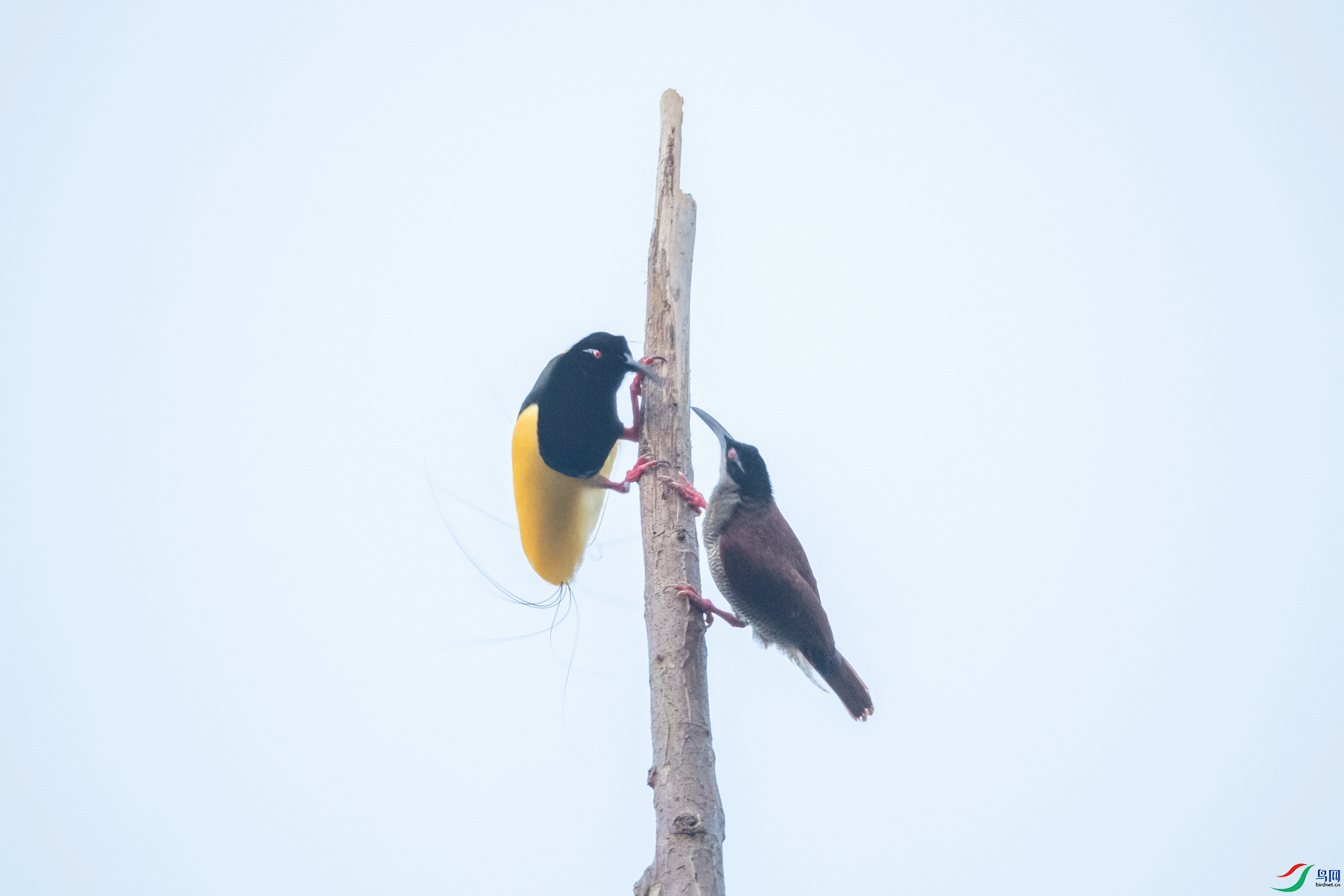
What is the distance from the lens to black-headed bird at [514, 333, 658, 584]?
12.9 feet

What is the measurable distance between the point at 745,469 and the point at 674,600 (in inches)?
46.4

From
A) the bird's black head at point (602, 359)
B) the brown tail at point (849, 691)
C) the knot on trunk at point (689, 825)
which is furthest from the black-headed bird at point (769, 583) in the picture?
the knot on trunk at point (689, 825)

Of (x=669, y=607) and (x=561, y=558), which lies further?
(x=561, y=558)

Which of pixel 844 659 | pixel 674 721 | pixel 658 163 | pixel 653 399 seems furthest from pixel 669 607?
A: pixel 658 163

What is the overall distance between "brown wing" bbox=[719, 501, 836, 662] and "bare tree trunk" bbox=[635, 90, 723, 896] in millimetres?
555

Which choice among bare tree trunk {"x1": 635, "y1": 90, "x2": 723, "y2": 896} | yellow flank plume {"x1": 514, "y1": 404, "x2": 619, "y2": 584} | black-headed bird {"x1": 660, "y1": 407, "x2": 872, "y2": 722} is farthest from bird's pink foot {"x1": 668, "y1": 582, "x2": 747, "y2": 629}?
yellow flank plume {"x1": 514, "y1": 404, "x2": 619, "y2": 584}

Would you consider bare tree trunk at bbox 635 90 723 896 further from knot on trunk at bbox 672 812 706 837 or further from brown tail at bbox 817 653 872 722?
brown tail at bbox 817 653 872 722

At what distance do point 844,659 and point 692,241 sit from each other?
185 cm

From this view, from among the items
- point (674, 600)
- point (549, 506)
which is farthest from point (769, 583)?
point (549, 506)

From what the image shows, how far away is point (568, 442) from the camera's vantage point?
3916 millimetres

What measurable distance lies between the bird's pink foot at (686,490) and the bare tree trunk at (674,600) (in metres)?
0.02

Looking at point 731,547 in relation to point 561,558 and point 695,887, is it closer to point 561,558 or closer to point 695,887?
point 561,558

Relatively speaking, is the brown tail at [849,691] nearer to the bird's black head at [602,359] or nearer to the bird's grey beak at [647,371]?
the bird's grey beak at [647,371]

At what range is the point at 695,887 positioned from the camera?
250 cm
